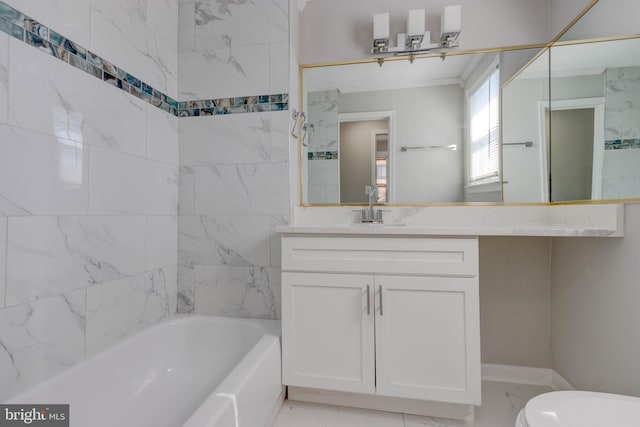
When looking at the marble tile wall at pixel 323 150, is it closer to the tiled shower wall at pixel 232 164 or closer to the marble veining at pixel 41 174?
the tiled shower wall at pixel 232 164

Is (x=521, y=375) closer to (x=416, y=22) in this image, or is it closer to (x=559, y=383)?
(x=559, y=383)

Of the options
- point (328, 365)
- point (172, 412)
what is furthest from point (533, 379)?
point (172, 412)

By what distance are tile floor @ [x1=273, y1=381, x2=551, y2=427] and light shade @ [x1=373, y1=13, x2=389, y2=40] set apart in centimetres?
204

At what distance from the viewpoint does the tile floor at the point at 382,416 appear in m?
1.45

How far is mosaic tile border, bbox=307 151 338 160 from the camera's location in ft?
6.59

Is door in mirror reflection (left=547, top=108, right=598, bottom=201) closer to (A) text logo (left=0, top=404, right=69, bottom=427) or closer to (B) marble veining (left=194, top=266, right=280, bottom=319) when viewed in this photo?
(B) marble veining (left=194, top=266, right=280, bottom=319)

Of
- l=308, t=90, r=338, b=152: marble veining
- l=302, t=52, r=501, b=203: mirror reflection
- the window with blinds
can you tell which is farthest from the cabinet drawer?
l=308, t=90, r=338, b=152: marble veining

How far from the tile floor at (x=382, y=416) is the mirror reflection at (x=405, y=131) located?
1071 millimetres

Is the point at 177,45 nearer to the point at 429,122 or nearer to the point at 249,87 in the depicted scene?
the point at 249,87

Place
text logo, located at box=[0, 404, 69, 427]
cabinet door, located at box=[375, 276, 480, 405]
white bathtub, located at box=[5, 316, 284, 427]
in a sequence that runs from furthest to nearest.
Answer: cabinet door, located at box=[375, 276, 480, 405] → white bathtub, located at box=[5, 316, 284, 427] → text logo, located at box=[0, 404, 69, 427]

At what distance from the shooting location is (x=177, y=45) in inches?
76.0

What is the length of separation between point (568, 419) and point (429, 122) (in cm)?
155

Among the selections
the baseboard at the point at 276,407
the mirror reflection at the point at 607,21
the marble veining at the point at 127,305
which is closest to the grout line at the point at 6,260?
the marble veining at the point at 127,305

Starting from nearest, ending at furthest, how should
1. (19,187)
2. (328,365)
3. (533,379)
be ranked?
(19,187), (328,365), (533,379)
